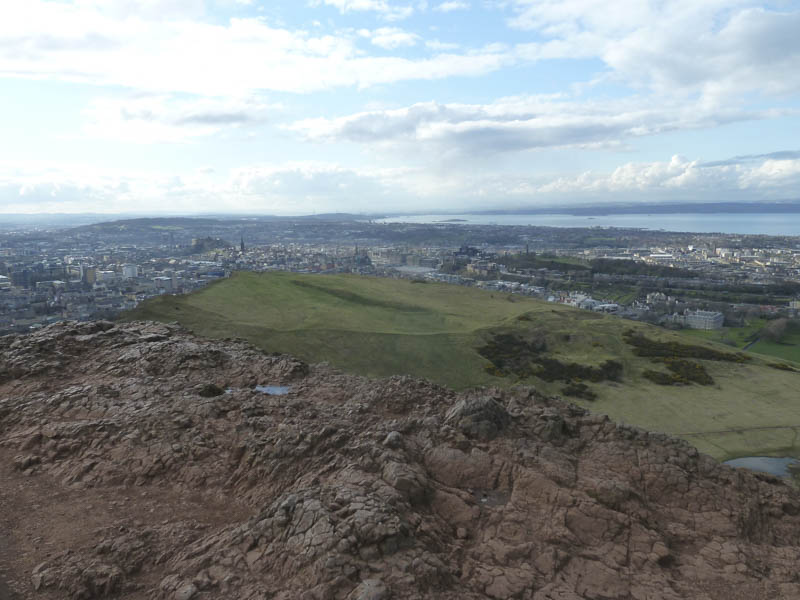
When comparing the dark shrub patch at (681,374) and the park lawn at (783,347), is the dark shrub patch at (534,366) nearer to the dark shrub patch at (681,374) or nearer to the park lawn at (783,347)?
the dark shrub patch at (681,374)

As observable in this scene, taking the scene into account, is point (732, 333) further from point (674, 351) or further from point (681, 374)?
point (681, 374)


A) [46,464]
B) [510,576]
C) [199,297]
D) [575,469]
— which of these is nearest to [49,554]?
[46,464]

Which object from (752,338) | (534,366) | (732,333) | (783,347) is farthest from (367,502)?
(732,333)

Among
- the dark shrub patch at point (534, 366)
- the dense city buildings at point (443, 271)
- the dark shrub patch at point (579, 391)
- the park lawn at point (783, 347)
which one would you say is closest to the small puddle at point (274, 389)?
the dark shrub patch at point (534, 366)

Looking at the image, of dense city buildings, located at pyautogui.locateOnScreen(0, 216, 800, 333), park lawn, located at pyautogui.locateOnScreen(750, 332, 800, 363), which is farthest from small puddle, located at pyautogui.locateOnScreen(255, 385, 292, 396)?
park lawn, located at pyautogui.locateOnScreen(750, 332, 800, 363)

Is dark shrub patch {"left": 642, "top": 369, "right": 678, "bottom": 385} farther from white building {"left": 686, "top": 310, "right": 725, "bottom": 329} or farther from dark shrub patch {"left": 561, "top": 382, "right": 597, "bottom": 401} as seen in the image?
white building {"left": 686, "top": 310, "right": 725, "bottom": 329}

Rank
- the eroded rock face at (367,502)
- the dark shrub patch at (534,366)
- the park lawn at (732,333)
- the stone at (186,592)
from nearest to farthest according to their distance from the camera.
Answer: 1. the stone at (186,592)
2. the eroded rock face at (367,502)
3. the dark shrub patch at (534,366)
4. the park lawn at (732,333)
